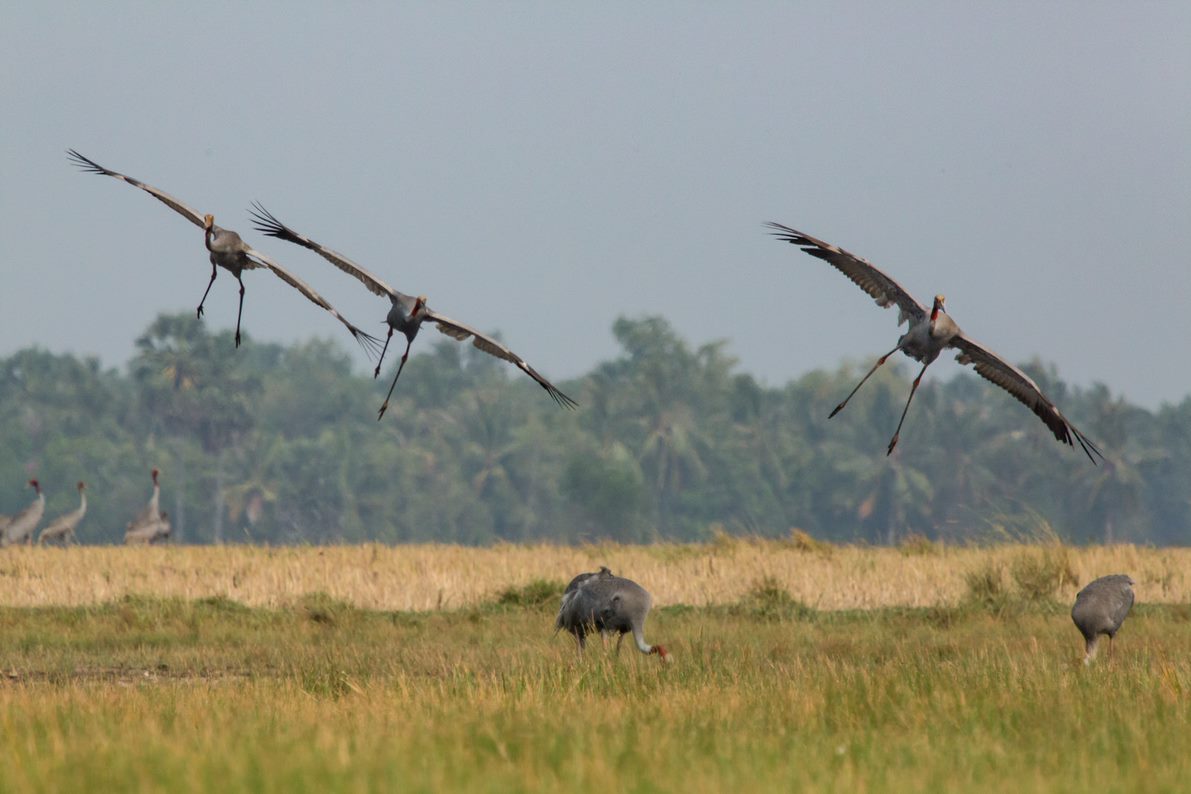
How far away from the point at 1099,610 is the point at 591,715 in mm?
5829

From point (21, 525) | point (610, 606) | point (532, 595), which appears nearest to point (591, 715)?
point (610, 606)

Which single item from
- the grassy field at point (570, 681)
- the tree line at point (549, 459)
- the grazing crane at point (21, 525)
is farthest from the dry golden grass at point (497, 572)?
the tree line at point (549, 459)

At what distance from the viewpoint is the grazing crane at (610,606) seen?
13195 mm

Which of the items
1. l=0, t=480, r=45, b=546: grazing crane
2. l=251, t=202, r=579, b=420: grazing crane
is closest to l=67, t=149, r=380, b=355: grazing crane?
l=251, t=202, r=579, b=420: grazing crane

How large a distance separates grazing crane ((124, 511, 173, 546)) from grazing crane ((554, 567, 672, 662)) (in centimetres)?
1693

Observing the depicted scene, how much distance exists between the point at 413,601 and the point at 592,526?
2355 inches

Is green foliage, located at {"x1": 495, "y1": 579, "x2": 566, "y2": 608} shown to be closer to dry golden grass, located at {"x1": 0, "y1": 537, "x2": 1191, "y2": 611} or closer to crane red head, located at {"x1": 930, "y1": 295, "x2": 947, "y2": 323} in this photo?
dry golden grass, located at {"x1": 0, "y1": 537, "x2": 1191, "y2": 611}

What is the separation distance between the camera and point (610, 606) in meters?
13.2

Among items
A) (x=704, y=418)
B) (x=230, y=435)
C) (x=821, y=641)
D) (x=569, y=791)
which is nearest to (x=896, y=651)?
(x=821, y=641)

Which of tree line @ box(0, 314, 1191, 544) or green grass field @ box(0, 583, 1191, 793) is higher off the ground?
tree line @ box(0, 314, 1191, 544)

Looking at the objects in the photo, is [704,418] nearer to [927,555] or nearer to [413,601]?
[927,555]

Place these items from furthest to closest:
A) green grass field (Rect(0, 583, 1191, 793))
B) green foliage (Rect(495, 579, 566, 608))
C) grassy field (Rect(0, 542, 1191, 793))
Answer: green foliage (Rect(495, 579, 566, 608)) < grassy field (Rect(0, 542, 1191, 793)) < green grass field (Rect(0, 583, 1191, 793))

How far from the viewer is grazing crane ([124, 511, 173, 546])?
2898 centimetres

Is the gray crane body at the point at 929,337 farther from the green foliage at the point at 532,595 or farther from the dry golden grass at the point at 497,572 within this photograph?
the green foliage at the point at 532,595
